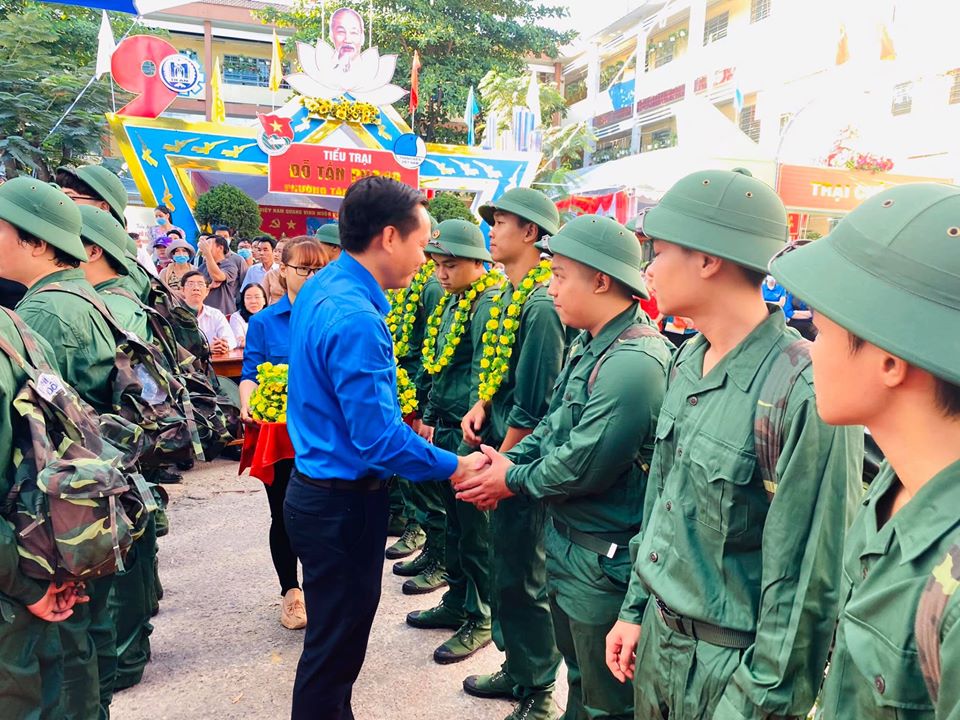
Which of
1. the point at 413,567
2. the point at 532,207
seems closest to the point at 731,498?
the point at 532,207

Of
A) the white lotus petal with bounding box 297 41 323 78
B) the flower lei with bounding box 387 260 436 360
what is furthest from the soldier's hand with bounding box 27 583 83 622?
the white lotus petal with bounding box 297 41 323 78

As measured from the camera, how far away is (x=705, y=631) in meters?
1.75

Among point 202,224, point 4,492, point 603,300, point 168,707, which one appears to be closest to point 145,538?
point 168,707

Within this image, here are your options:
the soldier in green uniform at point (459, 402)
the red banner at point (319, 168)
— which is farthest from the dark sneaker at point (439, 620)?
the red banner at point (319, 168)

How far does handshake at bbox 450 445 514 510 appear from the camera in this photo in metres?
2.86

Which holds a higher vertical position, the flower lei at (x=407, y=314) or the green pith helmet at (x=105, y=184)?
the green pith helmet at (x=105, y=184)

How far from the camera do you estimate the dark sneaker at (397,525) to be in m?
5.45

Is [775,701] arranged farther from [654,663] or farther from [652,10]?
[652,10]

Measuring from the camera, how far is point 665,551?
1877 millimetres

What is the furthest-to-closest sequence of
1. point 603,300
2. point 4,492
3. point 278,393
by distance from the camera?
point 278,393, point 603,300, point 4,492

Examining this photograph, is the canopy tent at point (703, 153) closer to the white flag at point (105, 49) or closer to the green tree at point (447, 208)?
the green tree at point (447, 208)

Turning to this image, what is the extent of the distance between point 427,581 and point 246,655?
124cm

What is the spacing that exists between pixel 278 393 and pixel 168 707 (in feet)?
5.16

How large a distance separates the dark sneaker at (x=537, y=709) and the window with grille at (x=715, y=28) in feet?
96.1
